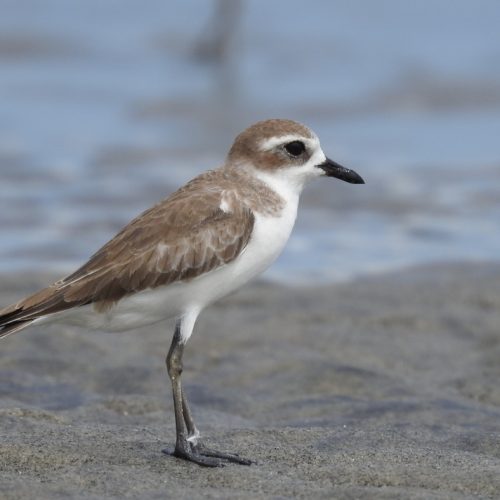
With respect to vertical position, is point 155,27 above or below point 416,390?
above

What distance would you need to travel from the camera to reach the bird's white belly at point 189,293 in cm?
649

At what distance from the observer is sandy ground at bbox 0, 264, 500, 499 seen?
6.01 meters

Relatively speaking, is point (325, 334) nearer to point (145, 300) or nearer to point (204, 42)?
point (145, 300)

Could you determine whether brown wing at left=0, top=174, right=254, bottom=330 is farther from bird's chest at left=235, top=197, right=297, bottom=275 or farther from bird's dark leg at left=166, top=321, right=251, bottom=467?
bird's dark leg at left=166, top=321, right=251, bottom=467

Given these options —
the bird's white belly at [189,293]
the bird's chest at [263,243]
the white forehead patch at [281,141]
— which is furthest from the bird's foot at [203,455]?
the white forehead patch at [281,141]

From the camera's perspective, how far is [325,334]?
33.2ft

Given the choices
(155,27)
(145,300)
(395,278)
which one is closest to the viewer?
(145,300)

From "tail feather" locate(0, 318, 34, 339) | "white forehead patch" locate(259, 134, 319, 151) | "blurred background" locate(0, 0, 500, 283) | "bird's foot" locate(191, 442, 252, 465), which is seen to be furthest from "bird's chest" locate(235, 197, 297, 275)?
"blurred background" locate(0, 0, 500, 283)

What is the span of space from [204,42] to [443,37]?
4.40 metres

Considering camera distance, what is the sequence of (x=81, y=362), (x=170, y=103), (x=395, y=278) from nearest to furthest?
(x=81, y=362) → (x=395, y=278) → (x=170, y=103)

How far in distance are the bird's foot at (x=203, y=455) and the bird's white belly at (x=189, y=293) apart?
67 cm

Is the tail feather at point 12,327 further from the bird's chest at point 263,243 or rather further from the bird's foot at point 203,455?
the bird's chest at point 263,243

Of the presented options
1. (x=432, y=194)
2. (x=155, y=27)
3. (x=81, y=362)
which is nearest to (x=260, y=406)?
(x=81, y=362)

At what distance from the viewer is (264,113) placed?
18688 mm
